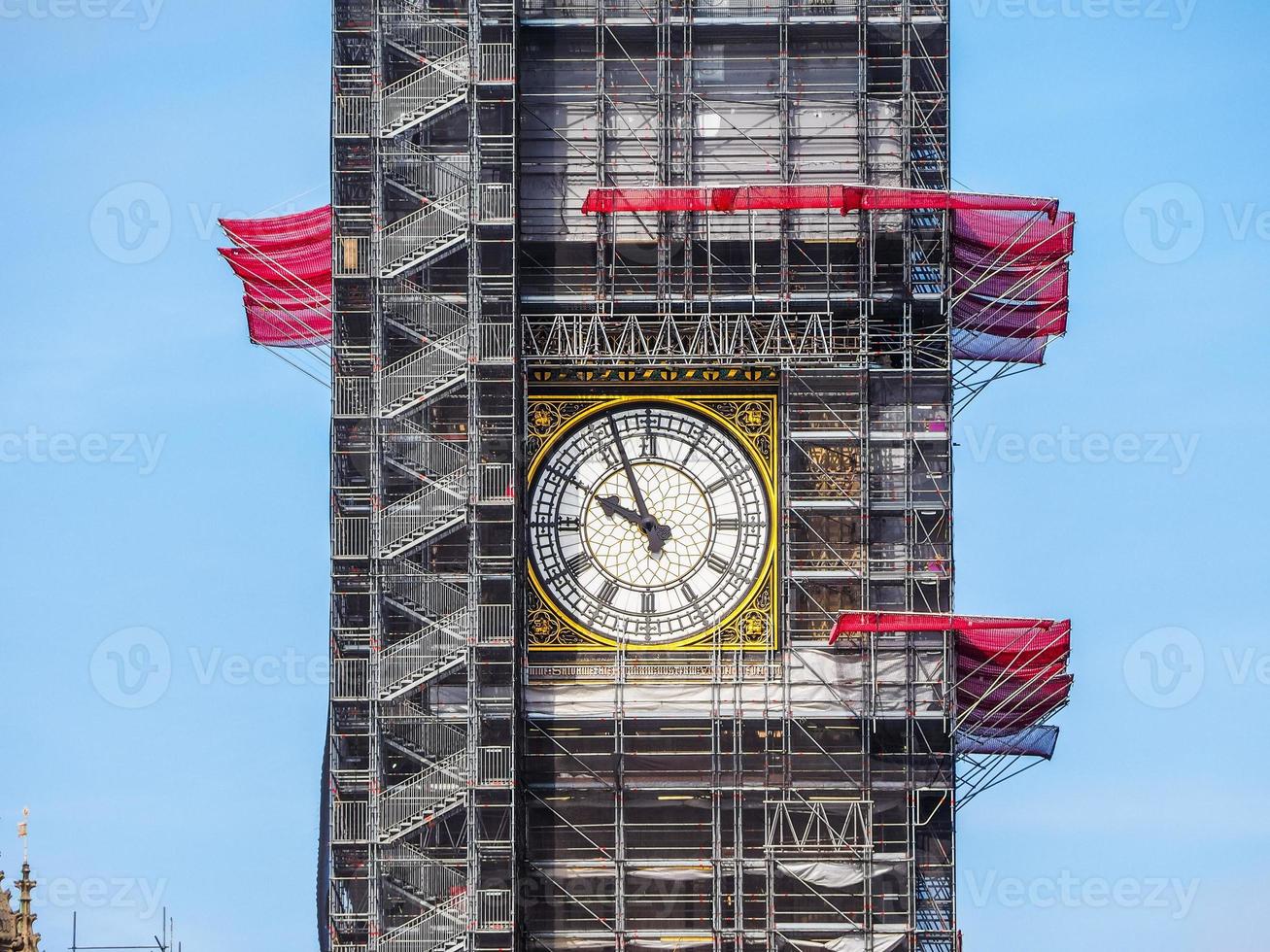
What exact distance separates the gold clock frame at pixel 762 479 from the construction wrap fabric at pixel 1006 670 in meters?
1.79

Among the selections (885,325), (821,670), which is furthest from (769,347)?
(821,670)

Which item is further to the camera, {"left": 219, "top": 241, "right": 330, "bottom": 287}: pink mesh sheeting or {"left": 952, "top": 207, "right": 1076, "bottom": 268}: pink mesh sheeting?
{"left": 219, "top": 241, "right": 330, "bottom": 287}: pink mesh sheeting

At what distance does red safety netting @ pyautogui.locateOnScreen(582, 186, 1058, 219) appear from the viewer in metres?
64.2

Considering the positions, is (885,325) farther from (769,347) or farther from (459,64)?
(459,64)

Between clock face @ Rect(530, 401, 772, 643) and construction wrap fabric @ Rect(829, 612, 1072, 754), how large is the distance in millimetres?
2908

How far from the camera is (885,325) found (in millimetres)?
65438

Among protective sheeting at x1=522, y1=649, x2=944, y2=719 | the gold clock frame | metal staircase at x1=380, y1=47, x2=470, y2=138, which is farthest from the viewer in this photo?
metal staircase at x1=380, y1=47, x2=470, y2=138

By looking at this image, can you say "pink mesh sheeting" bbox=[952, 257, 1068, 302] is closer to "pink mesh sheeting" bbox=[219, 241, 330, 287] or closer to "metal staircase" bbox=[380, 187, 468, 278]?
"metal staircase" bbox=[380, 187, 468, 278]

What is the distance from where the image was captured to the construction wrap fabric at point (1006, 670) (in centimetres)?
6406

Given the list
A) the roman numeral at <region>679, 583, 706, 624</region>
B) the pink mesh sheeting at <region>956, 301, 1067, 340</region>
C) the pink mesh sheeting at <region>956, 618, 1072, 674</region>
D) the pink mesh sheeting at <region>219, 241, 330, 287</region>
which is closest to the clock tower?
the roman numeral at <region>679, 583, 706, 624</region>

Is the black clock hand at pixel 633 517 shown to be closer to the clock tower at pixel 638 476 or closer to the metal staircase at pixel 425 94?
the clock tower at pixel 638 476

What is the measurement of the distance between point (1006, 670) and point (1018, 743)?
2.25 meters

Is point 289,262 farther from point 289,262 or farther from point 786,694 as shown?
point 786,694

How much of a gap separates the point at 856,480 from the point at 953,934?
353 inches
